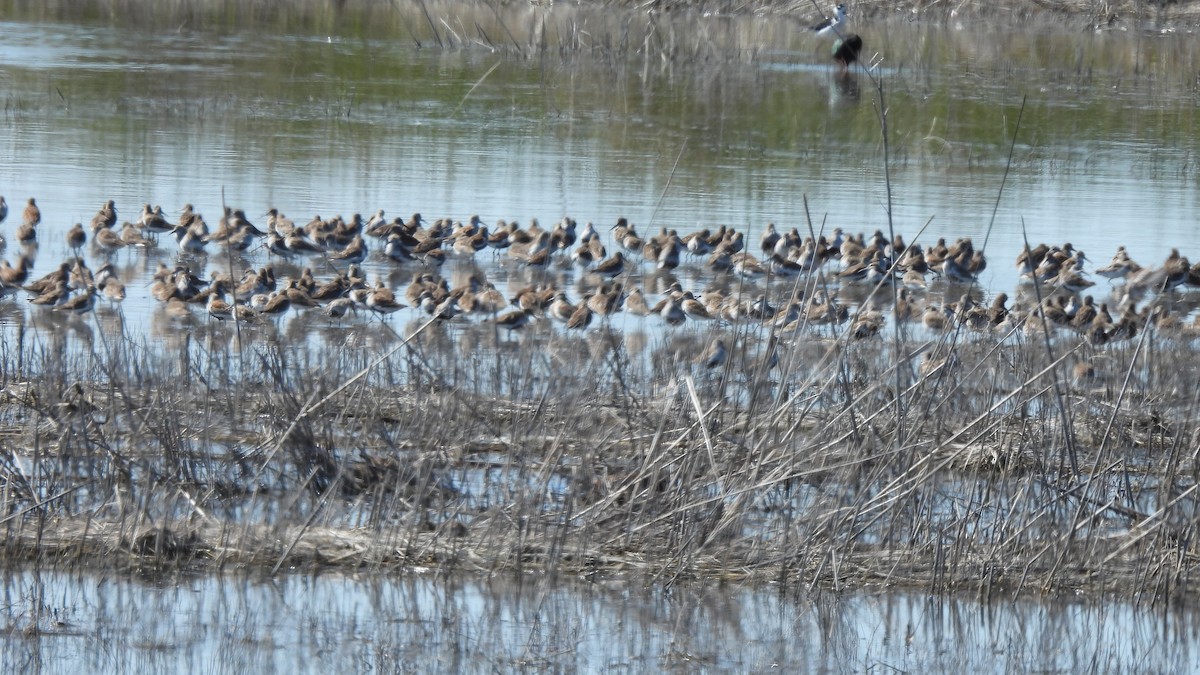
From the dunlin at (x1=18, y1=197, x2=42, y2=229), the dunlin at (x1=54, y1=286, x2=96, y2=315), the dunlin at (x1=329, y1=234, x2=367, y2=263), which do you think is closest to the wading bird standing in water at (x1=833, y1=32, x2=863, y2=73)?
the dunlin at (x1=329, y1=234, x2=367, y2=263)

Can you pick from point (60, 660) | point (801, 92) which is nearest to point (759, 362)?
point (60, 660)

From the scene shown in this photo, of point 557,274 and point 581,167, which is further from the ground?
point 581,167

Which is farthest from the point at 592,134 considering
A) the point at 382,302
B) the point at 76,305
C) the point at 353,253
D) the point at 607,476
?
the point at 607,476

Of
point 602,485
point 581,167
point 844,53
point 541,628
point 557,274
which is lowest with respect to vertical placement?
point 541,628

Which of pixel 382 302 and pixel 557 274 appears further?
pixel 557 274

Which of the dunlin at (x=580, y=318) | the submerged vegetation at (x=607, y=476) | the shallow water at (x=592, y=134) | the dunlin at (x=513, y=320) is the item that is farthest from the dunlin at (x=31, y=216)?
the submerged vegetation at (x=607, y=476)

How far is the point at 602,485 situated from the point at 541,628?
106cm

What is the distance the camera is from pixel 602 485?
6.95 meters

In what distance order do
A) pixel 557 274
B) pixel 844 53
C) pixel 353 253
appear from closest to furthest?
pixel 353 253 < pixel 557 274 < pixel 844 53

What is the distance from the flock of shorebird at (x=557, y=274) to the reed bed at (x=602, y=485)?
357cm

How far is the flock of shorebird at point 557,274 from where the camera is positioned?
11.7 m

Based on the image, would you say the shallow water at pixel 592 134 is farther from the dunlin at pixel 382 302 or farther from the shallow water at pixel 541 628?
the shallow water at pixel 541 628

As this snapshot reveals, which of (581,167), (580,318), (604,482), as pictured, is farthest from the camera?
(581,167)

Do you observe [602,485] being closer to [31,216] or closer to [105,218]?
[105,218]
